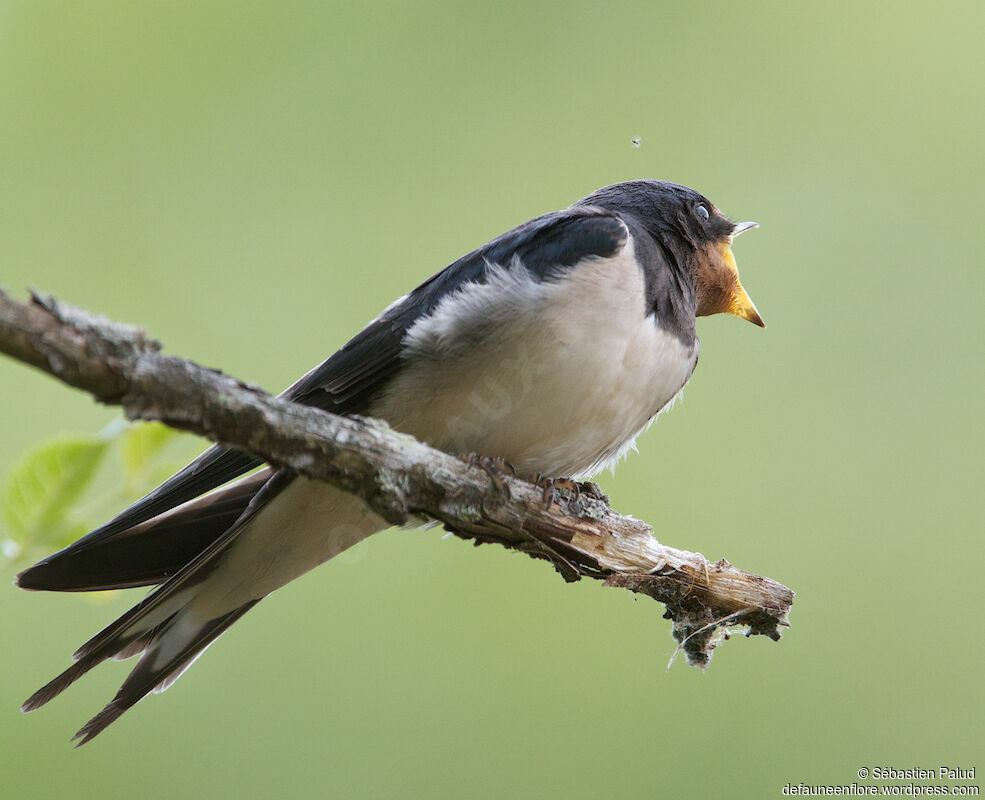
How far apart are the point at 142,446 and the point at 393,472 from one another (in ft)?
1.62

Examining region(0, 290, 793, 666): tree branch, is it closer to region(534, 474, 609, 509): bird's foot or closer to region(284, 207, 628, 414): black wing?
region(534, 474, 609, 509): bird's foot

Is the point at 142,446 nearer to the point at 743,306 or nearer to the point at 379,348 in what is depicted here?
the point at 379,348

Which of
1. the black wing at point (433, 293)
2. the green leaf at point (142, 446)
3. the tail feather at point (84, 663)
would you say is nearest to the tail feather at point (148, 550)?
the tail feather at point (84, 663)

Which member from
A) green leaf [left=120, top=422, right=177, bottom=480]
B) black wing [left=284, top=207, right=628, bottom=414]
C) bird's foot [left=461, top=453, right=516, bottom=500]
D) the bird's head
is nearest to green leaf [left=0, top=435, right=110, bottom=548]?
green leaf [left=120, top=422, right=177, bottom=480]

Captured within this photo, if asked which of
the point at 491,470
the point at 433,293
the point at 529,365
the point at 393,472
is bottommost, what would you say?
the point at 393,472

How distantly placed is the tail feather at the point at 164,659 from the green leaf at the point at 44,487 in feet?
3.41

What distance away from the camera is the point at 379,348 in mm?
2578

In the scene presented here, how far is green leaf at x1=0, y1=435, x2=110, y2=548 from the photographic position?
1697 mm

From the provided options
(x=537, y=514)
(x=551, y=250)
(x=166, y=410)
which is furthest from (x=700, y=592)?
(x=166, y=410)

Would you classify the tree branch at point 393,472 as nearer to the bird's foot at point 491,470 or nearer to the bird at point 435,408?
the bird's foot at point 491,470

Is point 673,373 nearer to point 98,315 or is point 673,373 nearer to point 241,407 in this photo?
Result: point 241,407

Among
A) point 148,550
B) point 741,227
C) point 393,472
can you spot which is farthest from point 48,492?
point 741,227

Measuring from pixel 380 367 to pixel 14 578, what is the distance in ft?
3.16

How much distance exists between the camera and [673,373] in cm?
271
